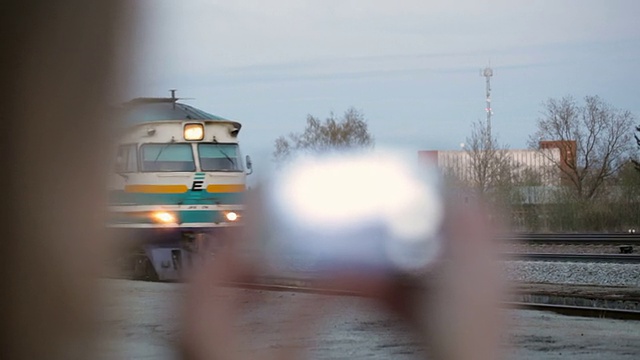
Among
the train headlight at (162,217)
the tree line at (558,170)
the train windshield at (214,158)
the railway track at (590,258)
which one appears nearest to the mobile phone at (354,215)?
the tree line at (558,170)

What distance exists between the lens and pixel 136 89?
Result: 789 mm

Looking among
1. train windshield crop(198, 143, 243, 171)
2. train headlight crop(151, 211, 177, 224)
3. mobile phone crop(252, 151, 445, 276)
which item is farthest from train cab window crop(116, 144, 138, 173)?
Answer: train windshield crop(198, 143, 243, 171)

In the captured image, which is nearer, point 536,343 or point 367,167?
point 367,167

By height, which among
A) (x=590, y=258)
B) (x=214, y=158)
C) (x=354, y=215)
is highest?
(x=214, y=158)

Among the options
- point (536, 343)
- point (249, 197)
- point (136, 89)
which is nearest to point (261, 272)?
point (249, 197)

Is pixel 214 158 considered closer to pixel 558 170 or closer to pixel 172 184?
pixel 172 184

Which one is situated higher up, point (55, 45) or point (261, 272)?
point (55, 45)

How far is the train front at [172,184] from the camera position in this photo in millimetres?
879

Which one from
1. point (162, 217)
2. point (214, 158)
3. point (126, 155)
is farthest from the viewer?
point (214, 158)

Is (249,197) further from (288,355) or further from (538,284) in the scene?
(538,284)

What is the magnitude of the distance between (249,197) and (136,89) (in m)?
0.13

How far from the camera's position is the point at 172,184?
438 inches

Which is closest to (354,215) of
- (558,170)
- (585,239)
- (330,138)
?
(330,138)

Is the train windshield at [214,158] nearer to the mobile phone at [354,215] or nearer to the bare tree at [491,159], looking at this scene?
the bare tree at [491,159]
